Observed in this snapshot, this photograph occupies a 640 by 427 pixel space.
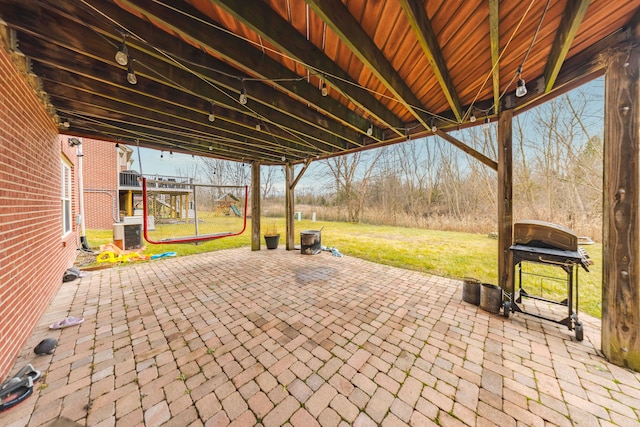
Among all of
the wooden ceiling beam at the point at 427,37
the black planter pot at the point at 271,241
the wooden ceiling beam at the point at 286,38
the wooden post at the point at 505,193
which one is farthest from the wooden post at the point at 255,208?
the wooden post at the point at 505,193

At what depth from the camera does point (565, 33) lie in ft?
4.78

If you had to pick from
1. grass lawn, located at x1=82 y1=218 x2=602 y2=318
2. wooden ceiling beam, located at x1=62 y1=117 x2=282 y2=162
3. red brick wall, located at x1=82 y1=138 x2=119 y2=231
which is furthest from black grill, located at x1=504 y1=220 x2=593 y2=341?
red brick wall, located at x1=82 y1=138 x2=119 y2=231

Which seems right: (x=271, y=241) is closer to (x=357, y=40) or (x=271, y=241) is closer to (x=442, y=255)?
(x=442, y=255)

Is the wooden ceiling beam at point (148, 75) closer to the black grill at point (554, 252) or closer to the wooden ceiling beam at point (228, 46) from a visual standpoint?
the wooden ceiling beam at point (228, 46)

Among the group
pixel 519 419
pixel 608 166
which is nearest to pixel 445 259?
pixel 608 166

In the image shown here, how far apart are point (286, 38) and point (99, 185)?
43.0 ft

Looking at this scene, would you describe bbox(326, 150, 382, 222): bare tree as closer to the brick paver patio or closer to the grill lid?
the brick paver patio

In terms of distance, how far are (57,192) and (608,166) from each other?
23.2 feet

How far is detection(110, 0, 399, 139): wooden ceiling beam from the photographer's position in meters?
1.36

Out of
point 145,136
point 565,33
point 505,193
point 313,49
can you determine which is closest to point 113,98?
point 145,136

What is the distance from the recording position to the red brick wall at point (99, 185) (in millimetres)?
9672

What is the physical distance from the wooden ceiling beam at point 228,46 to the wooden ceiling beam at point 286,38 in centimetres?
27

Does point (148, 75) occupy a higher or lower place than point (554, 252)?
higher

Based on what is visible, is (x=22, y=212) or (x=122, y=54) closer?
(x=122, y=54)
